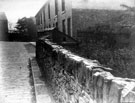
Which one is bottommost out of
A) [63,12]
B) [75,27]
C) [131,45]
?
[131,45]

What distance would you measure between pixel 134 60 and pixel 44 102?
10.1 metres

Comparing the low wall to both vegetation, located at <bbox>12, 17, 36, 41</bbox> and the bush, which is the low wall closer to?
the bush

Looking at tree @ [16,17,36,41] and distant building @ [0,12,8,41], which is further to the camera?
distant building @ [0,12,8,41]

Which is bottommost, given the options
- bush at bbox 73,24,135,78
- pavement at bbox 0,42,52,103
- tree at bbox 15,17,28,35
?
pavement at bbox 0,42,52,103

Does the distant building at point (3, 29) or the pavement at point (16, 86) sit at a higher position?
the distant building at point (3, 29)

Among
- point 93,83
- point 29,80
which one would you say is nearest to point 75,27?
point 29,80

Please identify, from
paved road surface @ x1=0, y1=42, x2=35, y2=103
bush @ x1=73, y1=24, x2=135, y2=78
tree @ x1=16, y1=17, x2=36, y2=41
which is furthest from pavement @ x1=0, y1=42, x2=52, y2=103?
tree @ x1=16, y1=17, x2=36, y2=41

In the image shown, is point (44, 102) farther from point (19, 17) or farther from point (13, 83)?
point (19, 17)

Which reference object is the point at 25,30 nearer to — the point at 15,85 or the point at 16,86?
the point at 15,85

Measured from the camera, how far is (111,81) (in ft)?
6.43

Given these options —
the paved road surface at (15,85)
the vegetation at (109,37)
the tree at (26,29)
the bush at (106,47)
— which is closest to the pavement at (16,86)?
the paved road surface at (15,85)

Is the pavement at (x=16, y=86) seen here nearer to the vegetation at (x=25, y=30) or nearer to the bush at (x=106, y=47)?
the bush at (x=106, y=47)

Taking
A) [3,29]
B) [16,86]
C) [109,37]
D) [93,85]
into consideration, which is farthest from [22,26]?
[93,85]

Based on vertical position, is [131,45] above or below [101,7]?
below
